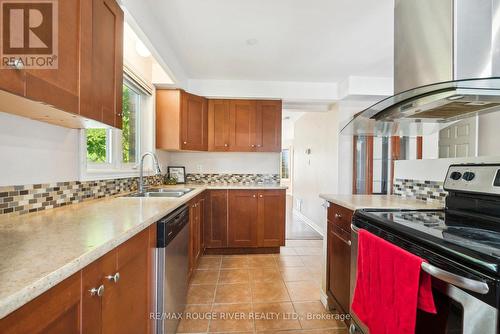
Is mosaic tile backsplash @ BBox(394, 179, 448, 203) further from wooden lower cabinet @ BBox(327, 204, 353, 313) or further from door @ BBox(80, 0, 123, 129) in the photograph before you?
door @ BBox(80, 0, 123, 129)

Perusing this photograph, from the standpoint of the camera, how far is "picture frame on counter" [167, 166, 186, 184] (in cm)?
364

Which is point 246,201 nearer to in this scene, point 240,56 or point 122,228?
point 240,56

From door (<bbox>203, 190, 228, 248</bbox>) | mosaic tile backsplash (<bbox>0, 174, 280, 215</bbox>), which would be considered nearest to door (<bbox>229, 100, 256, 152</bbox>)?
door (<bbox>203, 190, 228, 248</bbox>)

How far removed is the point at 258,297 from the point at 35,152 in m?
2.01

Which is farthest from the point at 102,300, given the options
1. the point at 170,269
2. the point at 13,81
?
the point at 13,81

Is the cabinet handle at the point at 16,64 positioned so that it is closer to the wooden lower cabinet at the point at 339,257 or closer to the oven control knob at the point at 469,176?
the wooden lower cabinet at the point at 339,257

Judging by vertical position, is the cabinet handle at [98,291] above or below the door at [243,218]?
above

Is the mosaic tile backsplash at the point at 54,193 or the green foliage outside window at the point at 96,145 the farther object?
the green foliage outside window at the point at 96,145

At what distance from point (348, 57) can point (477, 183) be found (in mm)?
2096

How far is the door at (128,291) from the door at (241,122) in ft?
8.22

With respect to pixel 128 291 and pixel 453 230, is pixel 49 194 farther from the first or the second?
pixel 453 230

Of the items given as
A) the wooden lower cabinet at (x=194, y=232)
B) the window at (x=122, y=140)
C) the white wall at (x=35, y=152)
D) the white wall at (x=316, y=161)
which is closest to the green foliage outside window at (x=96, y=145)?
the window at (x=122, y=140)

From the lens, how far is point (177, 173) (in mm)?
3660

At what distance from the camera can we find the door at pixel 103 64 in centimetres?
117
